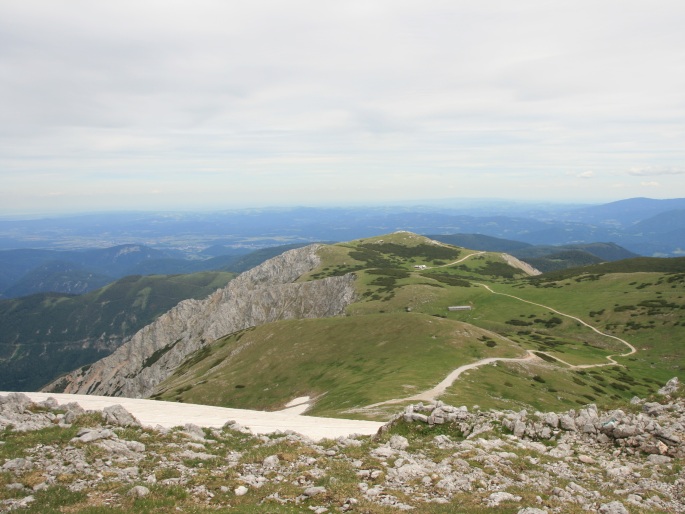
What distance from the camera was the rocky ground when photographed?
1446cm

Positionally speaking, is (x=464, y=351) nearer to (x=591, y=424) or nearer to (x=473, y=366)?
(x=473, y=366)

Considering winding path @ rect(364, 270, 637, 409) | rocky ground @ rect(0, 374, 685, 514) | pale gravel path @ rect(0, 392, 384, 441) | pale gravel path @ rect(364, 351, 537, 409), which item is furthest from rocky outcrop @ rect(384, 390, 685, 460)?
winding path @ rect(364, 270, 637, 409)

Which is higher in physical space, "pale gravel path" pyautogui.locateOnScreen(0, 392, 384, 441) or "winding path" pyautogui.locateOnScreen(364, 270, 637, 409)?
"pale gravel path" pyautogui.locateOnScreen(0, 392, 384, 441)

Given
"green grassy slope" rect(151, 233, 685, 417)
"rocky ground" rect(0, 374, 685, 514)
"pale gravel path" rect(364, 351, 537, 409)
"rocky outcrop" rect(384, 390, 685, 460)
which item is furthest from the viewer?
"green grassy slope" rect(151, 233, 685, 417)

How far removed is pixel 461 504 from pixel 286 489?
6.79 m

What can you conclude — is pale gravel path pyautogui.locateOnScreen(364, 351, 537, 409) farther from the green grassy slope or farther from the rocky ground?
the rocky ground

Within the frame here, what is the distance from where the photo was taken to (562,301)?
135 m

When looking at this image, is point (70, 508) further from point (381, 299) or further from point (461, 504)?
point (381, 299)

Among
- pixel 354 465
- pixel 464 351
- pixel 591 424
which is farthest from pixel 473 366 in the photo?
pixel 354 465

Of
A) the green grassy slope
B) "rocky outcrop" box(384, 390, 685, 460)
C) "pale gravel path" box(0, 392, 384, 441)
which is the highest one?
"rocky outcrop" box(384, 390, 685, 460)

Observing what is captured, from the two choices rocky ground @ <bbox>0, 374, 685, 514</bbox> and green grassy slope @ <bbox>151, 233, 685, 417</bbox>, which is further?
green grassy slope @ <bbox>151, 233, 685, 417</bbox>

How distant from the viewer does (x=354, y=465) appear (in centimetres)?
1859

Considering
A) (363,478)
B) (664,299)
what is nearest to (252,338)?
(363,478)

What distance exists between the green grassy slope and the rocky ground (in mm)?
10155
